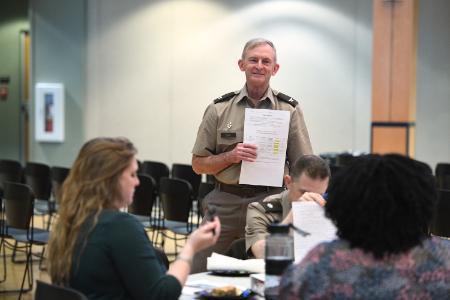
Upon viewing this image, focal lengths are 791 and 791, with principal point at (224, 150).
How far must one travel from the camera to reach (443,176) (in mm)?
8078

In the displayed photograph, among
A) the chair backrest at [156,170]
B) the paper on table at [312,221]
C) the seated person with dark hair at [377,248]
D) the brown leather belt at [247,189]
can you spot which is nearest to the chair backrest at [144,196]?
the chair backrest at [156,170]

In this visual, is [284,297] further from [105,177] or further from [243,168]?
[243,168]

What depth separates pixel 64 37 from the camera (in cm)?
1174

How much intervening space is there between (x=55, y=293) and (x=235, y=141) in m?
2.02

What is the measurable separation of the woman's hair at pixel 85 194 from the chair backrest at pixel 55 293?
7 centimetres

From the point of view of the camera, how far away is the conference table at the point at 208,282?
10.6ft

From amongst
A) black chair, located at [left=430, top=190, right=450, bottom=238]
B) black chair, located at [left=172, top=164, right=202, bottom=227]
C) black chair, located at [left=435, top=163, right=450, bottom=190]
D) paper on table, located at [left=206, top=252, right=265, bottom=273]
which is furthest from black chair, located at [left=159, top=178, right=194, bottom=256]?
paper on table, located at [left=206, top=252, right=265, bottom=273]

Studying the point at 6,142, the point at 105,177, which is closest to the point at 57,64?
the point at 6,142

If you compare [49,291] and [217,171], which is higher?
[217,171]

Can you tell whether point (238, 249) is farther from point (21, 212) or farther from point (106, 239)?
point (21, 212)

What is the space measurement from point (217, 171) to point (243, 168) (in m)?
0.19

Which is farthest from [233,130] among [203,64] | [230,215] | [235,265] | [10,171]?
[203,64]

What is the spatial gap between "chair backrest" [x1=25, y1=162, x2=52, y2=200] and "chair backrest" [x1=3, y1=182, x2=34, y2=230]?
1.82 metres

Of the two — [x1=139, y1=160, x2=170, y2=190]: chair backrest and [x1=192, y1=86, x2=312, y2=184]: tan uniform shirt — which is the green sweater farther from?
[x1=139, y1=160, x2=170, y2=190]: chair backrest
